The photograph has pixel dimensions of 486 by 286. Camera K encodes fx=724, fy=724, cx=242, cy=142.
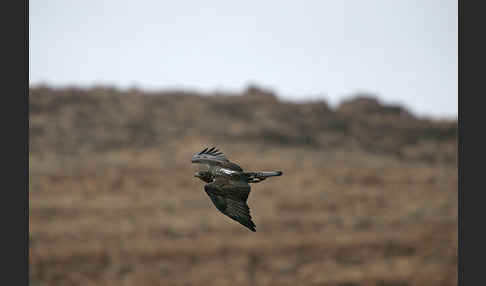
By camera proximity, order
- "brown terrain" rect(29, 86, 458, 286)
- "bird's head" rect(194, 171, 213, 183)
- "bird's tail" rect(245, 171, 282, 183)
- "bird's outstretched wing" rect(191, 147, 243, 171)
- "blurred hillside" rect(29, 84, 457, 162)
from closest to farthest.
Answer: "bird's tail" rect(245, 171, 282, 183), "bird's head" rect(194, 171, 213, 183), "bird's outstretched wing" rect(191, 147, 243, 171), "brown terrain" rect(29, 86, 458, 286), "blurred hillside" rect(29, 84, 457, 162)

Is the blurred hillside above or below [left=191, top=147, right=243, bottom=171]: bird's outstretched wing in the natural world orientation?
above

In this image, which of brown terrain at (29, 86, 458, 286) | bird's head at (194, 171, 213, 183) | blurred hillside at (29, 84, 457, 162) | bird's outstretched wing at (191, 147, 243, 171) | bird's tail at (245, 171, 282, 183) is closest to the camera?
bird's tail at (245, 171, 282, 183)

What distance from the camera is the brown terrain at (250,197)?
30891 mm

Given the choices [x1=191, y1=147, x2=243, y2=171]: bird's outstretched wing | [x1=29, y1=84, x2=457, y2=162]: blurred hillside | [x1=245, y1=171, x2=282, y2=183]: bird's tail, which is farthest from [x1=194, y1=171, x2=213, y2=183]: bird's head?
[x1=29, y1=84, x2=457, y2=162]: blurred hillside

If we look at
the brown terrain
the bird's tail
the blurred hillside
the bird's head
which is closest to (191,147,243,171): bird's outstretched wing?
the bird's head

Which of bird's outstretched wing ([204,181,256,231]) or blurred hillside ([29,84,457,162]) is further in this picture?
blurred hillside ([29,84,457,162])

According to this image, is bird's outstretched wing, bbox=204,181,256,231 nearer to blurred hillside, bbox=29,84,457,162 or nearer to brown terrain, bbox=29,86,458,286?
brown terrain, bbox=29,86,458,286

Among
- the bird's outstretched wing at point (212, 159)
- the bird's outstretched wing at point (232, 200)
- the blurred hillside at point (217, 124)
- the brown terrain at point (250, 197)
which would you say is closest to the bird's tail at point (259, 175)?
the bird's outstretched wing at point (232, 200)

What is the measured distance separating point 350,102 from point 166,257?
33.7 m

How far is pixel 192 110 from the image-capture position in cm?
5522

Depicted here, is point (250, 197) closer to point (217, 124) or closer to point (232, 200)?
point (217, 124)

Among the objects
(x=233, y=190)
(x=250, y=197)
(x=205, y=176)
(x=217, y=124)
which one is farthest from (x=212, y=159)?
(x=217, y=124)

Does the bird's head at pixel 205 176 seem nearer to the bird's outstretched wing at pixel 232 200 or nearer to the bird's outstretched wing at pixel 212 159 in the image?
the bird's outstretched wing at pixel 212 159

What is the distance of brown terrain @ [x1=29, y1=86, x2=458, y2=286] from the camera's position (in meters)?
30.9
